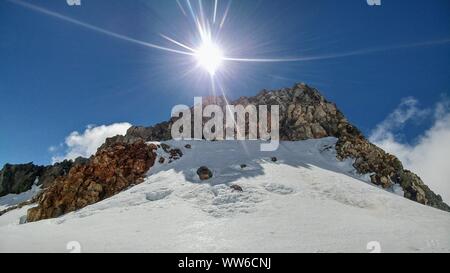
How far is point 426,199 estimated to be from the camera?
42656 mm

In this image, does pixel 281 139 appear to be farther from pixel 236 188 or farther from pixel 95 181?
pixel 95 181

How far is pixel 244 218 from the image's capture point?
68.9 ft

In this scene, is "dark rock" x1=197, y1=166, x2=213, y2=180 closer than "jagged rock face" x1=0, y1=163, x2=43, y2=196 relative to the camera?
Yes

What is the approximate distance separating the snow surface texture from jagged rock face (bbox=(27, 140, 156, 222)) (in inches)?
99.6

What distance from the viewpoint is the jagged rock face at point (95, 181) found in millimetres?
31453

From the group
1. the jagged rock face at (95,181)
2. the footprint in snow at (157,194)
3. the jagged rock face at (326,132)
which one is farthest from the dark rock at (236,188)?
the jagged rock face at (326,132)

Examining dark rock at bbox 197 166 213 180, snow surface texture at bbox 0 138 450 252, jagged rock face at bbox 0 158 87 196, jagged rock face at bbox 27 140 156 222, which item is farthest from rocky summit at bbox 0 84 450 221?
jagged rock face at bbox 0 158 87 196

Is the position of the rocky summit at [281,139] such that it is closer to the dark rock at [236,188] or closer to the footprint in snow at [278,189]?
the dark rock at [236,188]

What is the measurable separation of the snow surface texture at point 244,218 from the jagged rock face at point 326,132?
34.1ft

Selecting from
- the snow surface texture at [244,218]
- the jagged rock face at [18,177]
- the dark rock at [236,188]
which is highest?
the jagged rock face at [18,177]

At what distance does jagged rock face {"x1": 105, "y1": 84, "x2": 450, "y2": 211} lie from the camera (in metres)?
41.5

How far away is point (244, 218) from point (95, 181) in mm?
19511

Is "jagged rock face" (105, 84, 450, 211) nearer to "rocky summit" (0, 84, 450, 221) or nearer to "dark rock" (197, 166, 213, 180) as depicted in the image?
"rocky summit" (0, 84, 450, 221)

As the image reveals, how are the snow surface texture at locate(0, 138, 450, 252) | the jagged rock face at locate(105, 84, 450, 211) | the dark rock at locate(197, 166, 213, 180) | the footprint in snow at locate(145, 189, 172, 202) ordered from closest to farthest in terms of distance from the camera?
the snow surface texture at locate(0, 138, 450, 252), the footprint in snow at locate(145, 189, 172, 202), the dark rock at locate(197, 166, 213, 180), the jagged rock face at locate(105, 84, 450, 211)
